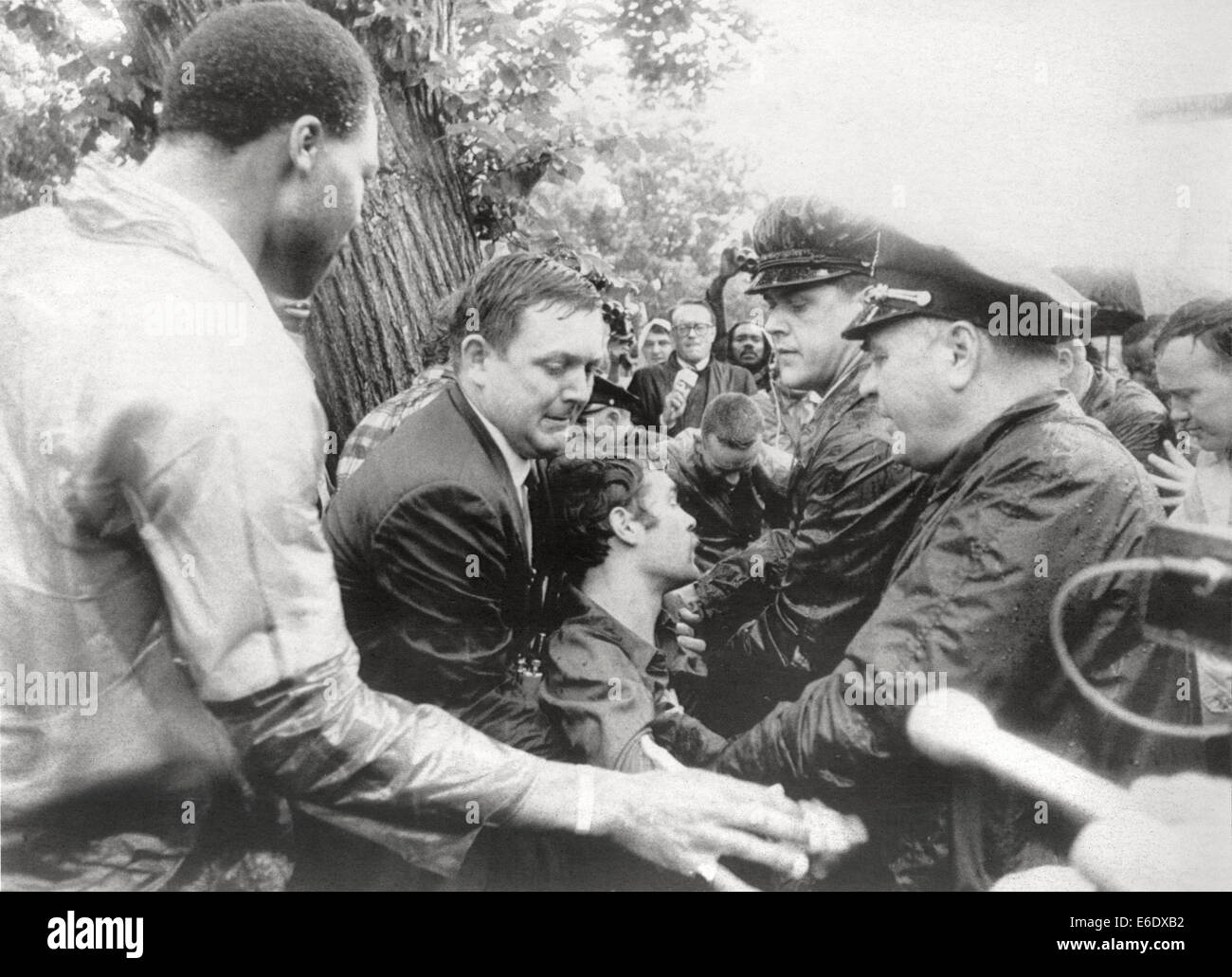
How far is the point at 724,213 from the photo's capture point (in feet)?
12.7

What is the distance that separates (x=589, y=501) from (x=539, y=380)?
0.38 m

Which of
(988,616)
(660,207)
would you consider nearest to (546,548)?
(660,207)

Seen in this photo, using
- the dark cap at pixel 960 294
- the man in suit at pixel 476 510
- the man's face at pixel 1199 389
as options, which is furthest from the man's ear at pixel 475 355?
the man's face at pixel 1199 389

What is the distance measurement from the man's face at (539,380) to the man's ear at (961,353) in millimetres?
1009

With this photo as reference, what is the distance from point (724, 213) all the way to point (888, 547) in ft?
3.57

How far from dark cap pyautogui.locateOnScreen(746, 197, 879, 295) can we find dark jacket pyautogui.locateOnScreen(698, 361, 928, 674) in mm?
300

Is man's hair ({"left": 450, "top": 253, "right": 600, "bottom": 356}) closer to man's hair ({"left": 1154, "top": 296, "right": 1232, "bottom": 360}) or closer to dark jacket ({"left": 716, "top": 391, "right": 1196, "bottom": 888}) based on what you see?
dark jacket ({"left": 716, "top": 391, "right": 1196, "bottom": 888})

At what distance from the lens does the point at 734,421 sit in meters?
3.87

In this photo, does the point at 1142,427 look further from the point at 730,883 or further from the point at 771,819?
the point at 730,883

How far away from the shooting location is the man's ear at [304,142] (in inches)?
142

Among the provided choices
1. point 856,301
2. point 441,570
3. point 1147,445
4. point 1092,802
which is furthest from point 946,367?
point 441,570

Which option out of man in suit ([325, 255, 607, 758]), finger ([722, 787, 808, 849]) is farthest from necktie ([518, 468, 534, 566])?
finger ([722, 787, 808, 849])

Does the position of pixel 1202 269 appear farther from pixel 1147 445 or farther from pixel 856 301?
pixel 856 301

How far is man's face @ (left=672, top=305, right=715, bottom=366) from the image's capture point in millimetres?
3904
